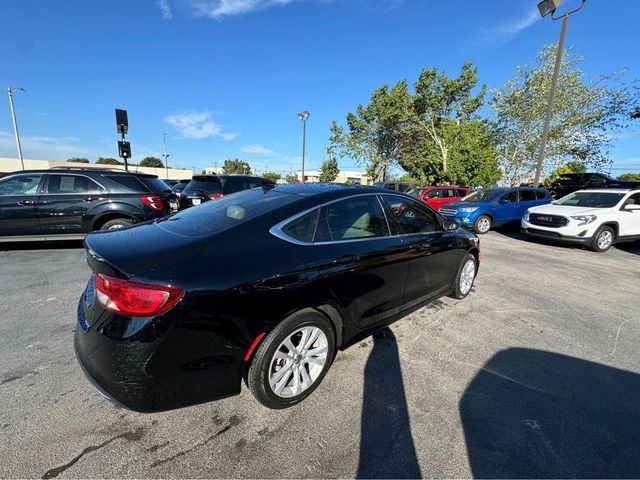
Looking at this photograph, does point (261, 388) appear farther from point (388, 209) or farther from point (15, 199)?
point (15, 199)

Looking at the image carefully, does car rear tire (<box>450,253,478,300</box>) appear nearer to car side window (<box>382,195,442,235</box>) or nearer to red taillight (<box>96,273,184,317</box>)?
car side window (<box>382,195,442,235</box>)

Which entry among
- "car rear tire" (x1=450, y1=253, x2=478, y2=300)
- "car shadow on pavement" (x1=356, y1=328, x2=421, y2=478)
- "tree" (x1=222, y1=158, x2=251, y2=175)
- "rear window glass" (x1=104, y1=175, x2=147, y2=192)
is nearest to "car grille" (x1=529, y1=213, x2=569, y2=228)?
"car rear tire" (x1=450, y1=253, x2=478, y2=300)

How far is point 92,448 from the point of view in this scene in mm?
1873

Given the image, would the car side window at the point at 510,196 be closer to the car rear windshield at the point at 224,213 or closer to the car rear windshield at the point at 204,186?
the car rear windshield at the point at 204,186

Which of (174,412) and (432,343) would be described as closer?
(174,412)

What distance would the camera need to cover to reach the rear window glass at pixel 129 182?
20.6ft

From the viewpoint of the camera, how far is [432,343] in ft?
10.4

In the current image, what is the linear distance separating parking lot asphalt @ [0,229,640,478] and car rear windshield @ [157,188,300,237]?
1314 millimetres

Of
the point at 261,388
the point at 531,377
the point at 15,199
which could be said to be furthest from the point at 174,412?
the point at 15,199

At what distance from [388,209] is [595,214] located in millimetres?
7573

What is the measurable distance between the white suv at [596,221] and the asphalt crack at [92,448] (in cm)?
956

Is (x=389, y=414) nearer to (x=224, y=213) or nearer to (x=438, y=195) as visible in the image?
(x=224, y=213)

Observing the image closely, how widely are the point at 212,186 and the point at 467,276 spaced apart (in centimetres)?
689

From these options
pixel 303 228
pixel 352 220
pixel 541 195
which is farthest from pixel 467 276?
pixel 541 195
